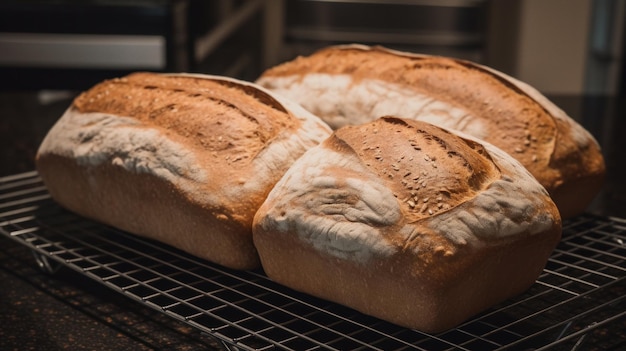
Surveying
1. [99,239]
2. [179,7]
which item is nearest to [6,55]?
[179,7]

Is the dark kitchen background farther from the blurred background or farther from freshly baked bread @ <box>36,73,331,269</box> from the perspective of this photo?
freshly baked bread @ <box>36,73,331,269</box>

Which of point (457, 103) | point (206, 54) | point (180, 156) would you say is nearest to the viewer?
point (180, 156)

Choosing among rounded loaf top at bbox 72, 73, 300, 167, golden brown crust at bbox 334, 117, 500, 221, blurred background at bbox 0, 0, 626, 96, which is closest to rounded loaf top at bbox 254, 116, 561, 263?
golden brown crust at bbox 334, 117, 500, 221

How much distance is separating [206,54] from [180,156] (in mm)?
1989

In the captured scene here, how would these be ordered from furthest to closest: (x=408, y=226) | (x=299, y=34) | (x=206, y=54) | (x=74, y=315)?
(x=299, y=34) → (x=206, y=54) → (x=74, y=315) → (x=408, y=226)

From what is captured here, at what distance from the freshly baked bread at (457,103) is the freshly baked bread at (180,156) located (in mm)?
197

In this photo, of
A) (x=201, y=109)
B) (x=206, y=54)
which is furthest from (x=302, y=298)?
(x=206, y=54)

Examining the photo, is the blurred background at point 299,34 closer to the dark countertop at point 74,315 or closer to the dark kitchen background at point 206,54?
the dark kitchen background at point 206,54

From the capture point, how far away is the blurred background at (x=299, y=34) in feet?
8.73

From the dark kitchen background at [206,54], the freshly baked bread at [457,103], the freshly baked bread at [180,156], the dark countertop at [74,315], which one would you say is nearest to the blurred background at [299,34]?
the dark kitchen background at [206,54]

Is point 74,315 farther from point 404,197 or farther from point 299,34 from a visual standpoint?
point 299,34

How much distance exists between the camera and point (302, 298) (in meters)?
1.00

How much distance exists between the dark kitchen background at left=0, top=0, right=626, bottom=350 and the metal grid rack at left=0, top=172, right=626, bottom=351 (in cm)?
3

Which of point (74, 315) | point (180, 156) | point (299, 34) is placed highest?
point (180, 156)
